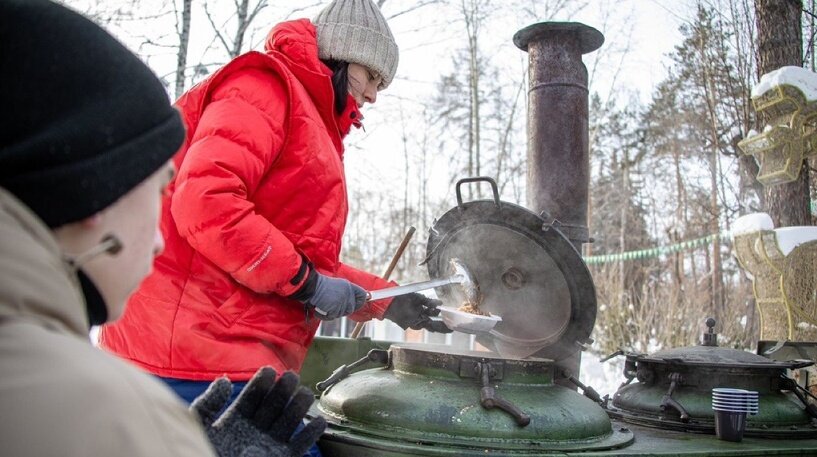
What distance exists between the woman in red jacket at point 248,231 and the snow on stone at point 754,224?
16.7 feet

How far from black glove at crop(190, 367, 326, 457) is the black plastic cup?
83.7 inches

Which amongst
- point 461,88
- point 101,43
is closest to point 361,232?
point 461,88

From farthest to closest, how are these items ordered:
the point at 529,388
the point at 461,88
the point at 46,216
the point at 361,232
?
the point at 361,232 → the point at 461,88 → the point at 529,388 → the point at 46,216

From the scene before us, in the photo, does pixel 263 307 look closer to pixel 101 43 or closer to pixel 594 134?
pixel 101 43

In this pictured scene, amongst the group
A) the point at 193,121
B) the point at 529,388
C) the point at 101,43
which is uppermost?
the point at 193,121

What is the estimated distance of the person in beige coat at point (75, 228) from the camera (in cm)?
68

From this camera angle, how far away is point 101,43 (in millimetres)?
975

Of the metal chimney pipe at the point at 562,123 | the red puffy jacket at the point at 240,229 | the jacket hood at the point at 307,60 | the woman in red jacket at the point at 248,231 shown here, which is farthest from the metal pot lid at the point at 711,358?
the jacket hood at the point at 307,60

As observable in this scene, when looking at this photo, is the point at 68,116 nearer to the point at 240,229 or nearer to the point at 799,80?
the point at 240,229

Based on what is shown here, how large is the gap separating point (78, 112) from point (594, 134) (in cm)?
2127

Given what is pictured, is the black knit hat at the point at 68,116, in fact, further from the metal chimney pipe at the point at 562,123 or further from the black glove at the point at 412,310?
the metal chimney pipe at the point at 562,123

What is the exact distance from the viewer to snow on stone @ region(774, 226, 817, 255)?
6.35 meters

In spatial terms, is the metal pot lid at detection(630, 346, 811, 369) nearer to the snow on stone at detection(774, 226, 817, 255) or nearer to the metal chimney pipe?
the metal chimney pipe

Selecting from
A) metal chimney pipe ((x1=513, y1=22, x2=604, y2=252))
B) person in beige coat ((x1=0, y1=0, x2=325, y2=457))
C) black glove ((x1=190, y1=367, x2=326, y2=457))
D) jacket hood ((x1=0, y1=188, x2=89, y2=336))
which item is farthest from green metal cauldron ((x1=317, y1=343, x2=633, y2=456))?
jacket hood ((x1=0, y1=188, x2=89, y2=336))
